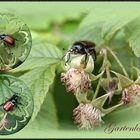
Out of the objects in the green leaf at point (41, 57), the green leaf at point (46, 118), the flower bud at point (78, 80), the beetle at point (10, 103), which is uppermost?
the green leaf at point (41, 57)

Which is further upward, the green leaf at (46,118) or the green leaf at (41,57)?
the green leaf at (41,57)

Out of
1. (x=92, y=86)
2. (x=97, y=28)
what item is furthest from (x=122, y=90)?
(x=97, y=28)

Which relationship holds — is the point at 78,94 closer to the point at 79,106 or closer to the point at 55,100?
the point at 79,106

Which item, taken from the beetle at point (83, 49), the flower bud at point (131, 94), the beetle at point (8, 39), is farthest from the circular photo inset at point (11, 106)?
the flower bud at point (131, 94)

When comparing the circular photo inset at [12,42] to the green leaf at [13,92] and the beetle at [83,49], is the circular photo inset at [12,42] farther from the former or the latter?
the beetle at [83,49]

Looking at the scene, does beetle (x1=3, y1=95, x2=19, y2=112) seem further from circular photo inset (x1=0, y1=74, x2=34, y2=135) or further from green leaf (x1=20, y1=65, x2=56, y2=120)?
green leaf (x1=20, y1=65, x2=56, y2=120)

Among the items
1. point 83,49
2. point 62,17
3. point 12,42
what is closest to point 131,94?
point 83,49

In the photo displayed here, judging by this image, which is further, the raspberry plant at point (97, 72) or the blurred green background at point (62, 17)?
the blurred green background at point (62, 17)
